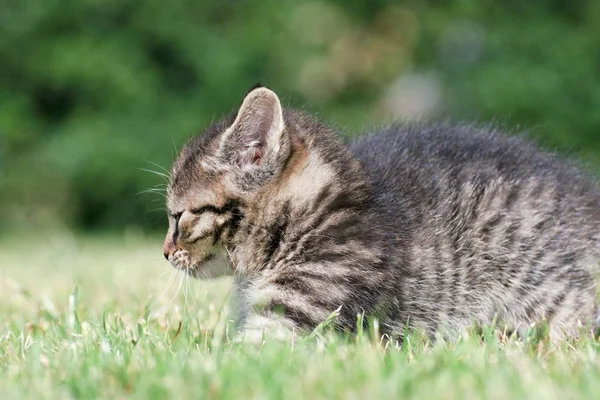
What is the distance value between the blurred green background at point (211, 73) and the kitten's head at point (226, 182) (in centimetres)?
823

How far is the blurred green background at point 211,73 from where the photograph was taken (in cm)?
1235

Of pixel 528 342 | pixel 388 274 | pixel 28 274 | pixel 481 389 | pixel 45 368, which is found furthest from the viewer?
pixel 28 274

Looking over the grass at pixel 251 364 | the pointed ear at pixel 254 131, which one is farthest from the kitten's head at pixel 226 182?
the grass at pixel 251 364

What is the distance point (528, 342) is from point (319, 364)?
1.04 m

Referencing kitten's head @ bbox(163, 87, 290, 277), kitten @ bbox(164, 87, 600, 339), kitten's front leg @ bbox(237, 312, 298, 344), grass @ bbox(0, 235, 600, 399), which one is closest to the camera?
grass @ bbox(0, 235, 600, 399)

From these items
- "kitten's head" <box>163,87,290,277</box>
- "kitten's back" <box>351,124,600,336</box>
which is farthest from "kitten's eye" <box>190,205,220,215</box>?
"kitten's back" <box>351,124,600,336</box>

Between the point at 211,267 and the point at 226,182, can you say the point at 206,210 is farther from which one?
the point at 211,267

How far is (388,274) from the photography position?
3.58 metres

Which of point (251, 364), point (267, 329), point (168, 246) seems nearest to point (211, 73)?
point (168, 246)

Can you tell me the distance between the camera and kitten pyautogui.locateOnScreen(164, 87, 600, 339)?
3.54 metres

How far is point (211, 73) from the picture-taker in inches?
513

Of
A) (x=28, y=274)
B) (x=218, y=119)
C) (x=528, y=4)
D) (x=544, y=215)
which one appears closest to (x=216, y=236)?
(x=218, y=119)

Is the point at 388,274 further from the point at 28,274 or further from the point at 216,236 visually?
the point at 28,274

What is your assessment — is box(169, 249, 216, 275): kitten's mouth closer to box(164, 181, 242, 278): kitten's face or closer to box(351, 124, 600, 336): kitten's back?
box(164, 181, 242, 278): kitten's face
